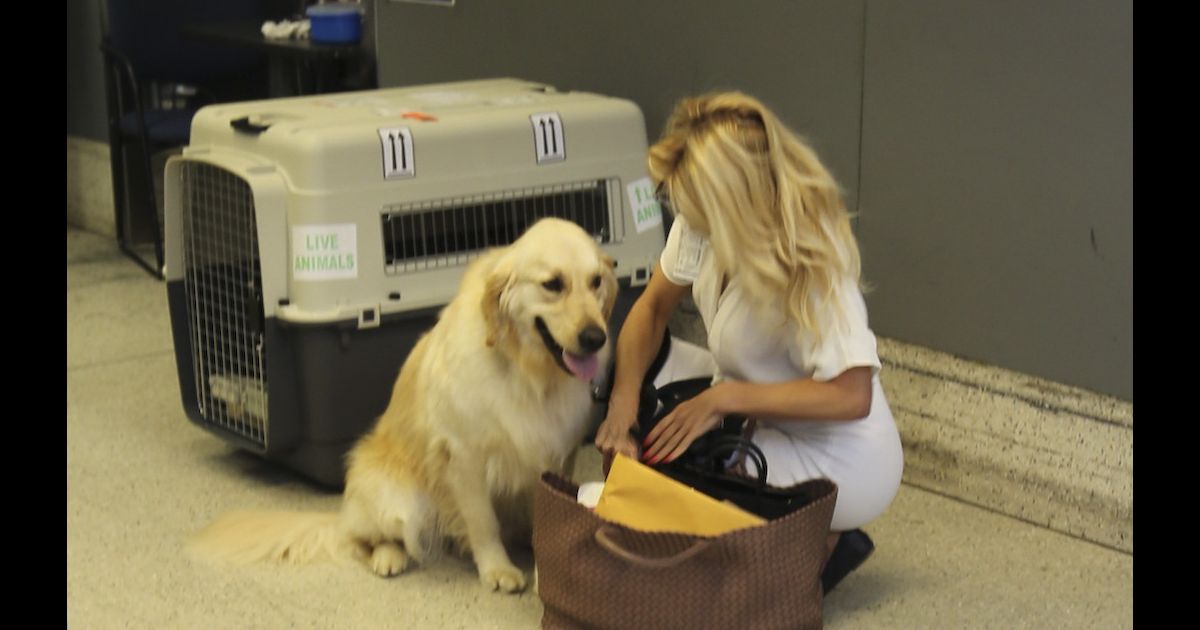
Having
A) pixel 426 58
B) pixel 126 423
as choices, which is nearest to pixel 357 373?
pixel 126 423

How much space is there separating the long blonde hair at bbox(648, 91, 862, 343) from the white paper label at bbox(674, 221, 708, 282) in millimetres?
225

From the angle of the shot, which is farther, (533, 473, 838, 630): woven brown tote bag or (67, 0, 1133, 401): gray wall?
(67, 0, 1133, 401): gray wall

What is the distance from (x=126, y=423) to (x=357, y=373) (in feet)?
2.95

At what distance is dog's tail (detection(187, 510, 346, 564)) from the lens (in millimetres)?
2693

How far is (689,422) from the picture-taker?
2328 mm

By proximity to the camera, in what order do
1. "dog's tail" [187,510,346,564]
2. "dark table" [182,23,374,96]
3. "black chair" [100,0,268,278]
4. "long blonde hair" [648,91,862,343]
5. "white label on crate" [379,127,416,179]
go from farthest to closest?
"black chair" [100,0,268,278]
"dark table" [182,23,374,96]
"white label on crate" [379,127,416,179]
"dog's tail" [187,510,346,564]
"long blonde hair" [648,91,862,343]

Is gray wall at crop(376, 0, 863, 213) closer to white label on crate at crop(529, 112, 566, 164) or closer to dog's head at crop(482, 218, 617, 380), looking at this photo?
white label on crate at crop(529, 112, 566, 164)

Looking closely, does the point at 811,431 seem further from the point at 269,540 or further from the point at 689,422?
the point at 269,540

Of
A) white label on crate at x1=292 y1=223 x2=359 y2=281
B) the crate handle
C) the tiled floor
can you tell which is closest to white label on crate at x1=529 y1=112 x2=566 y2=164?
white label on crate at x1=292 y1=223 x2=359 y2=281

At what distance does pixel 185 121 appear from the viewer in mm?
4555

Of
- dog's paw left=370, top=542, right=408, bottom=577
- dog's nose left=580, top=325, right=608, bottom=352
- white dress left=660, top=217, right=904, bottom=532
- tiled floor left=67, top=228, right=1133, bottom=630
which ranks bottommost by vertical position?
tiled floor left=67, top=228, right=1133, bottom=630

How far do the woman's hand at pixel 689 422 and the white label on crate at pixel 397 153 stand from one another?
0.84 m

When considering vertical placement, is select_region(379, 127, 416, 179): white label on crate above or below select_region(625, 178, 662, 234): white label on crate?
above

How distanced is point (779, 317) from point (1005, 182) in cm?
72
